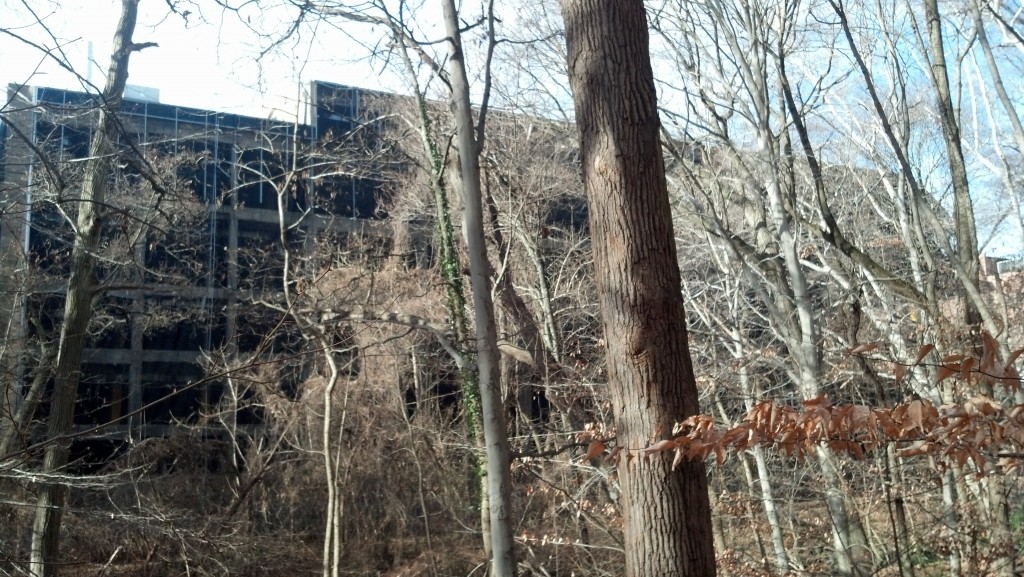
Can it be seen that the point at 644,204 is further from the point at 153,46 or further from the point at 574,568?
the point at 574,568

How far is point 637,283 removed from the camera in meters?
4.51

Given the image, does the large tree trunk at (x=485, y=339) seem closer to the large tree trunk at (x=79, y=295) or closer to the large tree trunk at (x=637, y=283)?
the large tree trunk at (x=637, y=283)

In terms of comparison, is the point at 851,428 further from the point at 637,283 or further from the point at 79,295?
the point at 79,295

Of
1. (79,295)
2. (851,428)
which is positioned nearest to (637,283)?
(851,428)

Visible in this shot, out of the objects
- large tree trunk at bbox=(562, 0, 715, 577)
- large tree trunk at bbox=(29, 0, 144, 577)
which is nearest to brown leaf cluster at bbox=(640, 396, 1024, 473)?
large tree trunk at bbox=(562, 0, 715, 577)

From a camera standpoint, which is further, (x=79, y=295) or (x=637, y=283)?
(x=79, y=295)

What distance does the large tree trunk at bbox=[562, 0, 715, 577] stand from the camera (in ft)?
14.1

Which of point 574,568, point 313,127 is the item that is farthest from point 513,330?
point 313,127

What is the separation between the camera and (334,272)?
19312 mm

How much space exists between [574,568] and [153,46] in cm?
902

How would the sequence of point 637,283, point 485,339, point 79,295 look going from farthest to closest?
point 79,295, point 485,339, point 637,283

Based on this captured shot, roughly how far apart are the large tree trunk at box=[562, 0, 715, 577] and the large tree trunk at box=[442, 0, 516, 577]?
A: 2410 mm

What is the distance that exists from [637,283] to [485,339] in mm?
2979

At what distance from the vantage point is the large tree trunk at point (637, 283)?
431 cm
